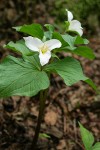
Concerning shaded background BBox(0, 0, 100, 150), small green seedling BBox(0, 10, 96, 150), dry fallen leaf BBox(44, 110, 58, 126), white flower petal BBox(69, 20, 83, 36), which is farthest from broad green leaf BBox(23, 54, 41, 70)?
dry fallen leaf BBox(44, 110, 58, 126)

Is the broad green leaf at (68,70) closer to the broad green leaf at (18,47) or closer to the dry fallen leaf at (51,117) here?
the broad green leaf at (18,47)

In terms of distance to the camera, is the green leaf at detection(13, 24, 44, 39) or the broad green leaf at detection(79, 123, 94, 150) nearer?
the green leaf at detection(13, 24, 44, 39)

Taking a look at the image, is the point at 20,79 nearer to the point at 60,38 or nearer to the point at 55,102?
the point at 60,38

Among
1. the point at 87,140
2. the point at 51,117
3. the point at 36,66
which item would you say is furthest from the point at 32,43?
the point at 51,117

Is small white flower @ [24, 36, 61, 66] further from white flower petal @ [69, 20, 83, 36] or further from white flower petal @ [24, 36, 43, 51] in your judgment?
white flower petal @ [69, 20, 83, 36]

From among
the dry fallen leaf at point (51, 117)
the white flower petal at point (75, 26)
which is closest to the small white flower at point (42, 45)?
the white flower petal at point (75, 26)
